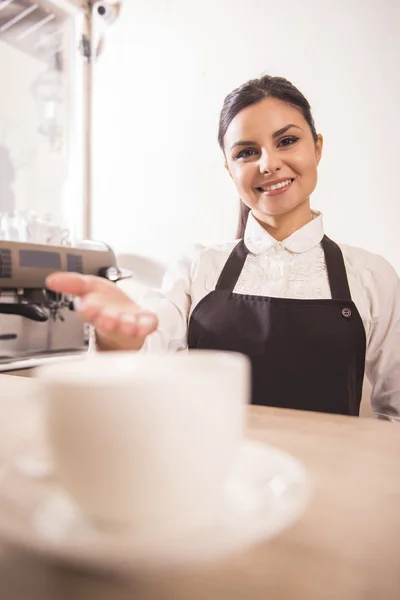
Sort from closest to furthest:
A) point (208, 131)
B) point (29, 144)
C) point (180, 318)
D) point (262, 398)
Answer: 1. point (262, 398)
2. point (180, 318)
3. point (208, 131)
4. point (29, 144)

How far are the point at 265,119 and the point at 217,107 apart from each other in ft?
2.33

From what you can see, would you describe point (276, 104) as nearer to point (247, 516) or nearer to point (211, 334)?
point (211, 334)

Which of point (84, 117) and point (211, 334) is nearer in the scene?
point (211, 334)

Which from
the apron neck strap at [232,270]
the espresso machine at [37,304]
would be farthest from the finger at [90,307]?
the espresso machine at [37,304]

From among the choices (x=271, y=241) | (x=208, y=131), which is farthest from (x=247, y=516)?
(x=208, y=131)

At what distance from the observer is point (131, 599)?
0.59 feet

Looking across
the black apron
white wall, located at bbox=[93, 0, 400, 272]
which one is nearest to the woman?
the black apron

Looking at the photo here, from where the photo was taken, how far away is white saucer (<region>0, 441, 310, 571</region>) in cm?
17

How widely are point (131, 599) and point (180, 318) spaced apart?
2.59ft

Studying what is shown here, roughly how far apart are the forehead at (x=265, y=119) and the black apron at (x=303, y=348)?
31 cm

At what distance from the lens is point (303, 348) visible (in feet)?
2.81

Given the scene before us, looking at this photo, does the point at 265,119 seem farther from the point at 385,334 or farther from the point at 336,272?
the point at 385,334

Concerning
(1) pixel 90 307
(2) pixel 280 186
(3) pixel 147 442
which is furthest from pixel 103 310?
(2) pixel 280 186

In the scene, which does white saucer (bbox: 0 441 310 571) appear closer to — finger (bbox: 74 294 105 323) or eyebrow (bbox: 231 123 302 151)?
finger (bbox: 74 294 105 323)
